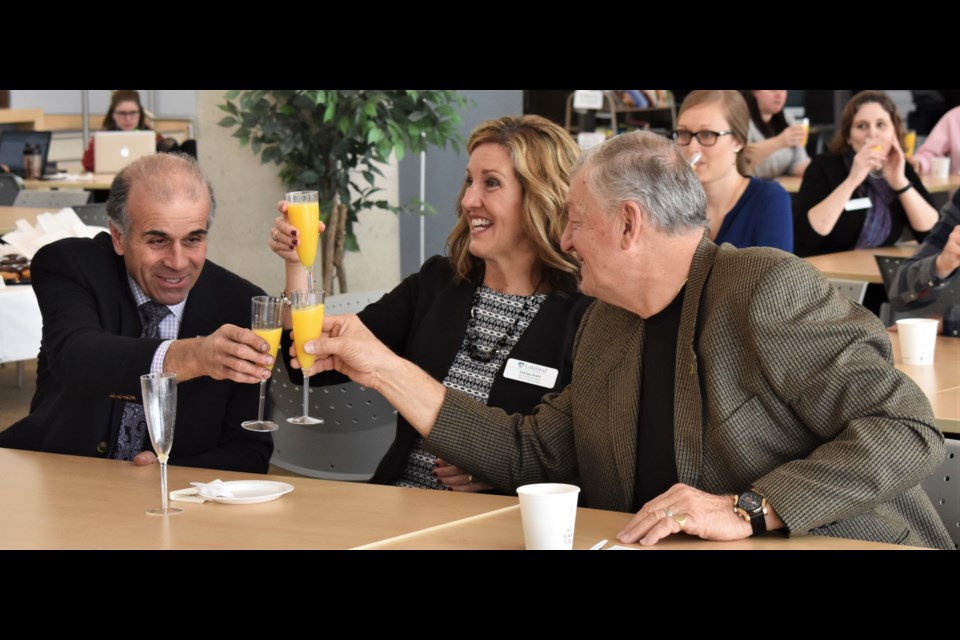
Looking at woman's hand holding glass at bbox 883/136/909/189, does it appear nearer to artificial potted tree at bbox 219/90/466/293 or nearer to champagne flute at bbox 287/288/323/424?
artificial potted tree at bbox 219/90/466/293

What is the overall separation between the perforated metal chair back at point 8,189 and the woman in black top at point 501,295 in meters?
5.69

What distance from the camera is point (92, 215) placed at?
6602 millimetres

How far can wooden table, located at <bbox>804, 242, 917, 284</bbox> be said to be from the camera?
4.65 metres

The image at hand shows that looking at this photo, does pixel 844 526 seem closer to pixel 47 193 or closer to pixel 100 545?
pixel 100 545

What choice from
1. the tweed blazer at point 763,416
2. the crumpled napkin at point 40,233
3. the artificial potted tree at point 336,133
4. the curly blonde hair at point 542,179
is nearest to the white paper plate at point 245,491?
the tweed blazer at point 763,416

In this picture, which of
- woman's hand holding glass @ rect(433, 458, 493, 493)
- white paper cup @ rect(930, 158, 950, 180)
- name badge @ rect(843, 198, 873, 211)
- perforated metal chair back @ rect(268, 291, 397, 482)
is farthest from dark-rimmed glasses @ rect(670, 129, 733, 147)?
white paper cup @ rect(930, 158, 950, 180)

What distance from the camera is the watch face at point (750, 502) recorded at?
192 centimetres

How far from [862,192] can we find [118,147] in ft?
21.4

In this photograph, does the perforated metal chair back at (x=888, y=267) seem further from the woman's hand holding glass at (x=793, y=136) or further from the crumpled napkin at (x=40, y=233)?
the crumpled napkin at (x=40, y=233)

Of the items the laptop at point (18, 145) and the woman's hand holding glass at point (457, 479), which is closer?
the woman's hand holding glass at point (457, 479)

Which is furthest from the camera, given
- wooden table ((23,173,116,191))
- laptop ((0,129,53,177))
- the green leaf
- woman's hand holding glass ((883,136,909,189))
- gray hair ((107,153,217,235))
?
laptop ((0,129,53,177))

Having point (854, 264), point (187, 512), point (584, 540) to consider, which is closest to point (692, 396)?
point (584, 540)

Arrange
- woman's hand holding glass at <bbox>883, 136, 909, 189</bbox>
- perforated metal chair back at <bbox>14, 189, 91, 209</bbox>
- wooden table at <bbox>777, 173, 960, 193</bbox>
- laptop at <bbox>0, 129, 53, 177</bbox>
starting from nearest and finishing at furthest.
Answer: woman's hand holding glass at <bbox>883, 136, 909, 189</bbox>, wooden table at <bbox>777, 173, 960, 193</bbox>, perforated metal chair back at <bbox>14, 189, 91, 209</bbox>, laptop at <bbox>0, 129, 53, 177</bbox>

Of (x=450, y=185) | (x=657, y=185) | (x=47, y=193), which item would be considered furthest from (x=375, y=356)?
(x=47, y=193)
